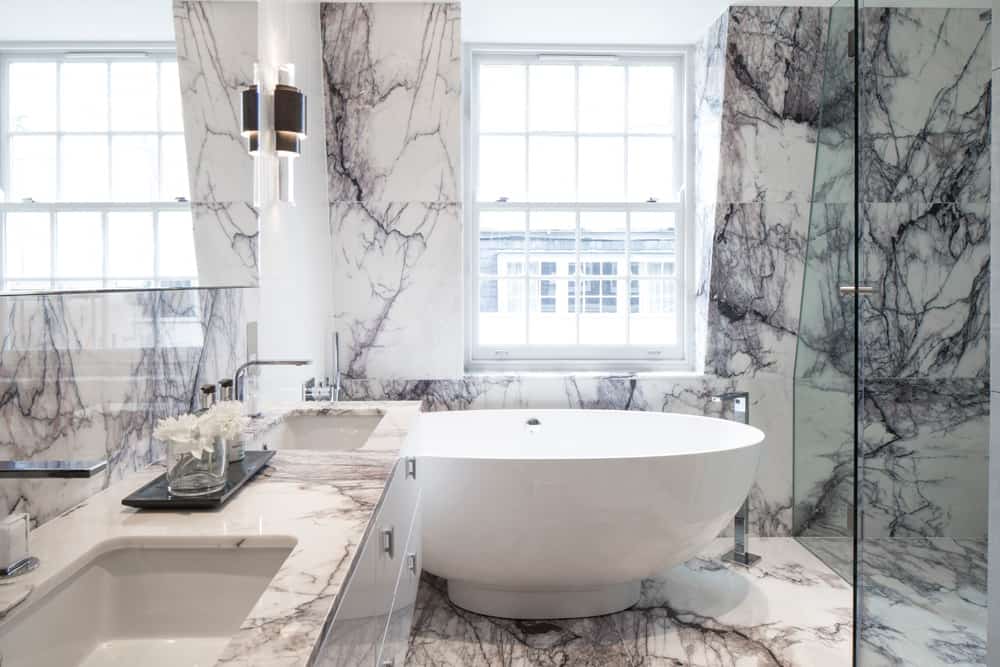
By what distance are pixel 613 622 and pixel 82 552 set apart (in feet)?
6.84

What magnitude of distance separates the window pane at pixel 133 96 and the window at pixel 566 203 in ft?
8.21

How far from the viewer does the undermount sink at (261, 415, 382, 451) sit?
93.2 inches

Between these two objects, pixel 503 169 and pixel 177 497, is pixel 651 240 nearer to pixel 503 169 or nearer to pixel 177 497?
pixel 503 169

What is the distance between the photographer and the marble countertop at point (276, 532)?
857mm

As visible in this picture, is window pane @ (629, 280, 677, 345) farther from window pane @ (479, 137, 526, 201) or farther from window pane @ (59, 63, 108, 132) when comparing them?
window pane @ (59, 63, 108, 132)

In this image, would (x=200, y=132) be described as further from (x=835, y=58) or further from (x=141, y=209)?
(x=835, y=58)

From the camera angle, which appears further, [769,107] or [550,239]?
[550,239]

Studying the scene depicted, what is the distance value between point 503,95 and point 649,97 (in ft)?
2.55

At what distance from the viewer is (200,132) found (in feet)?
6.03

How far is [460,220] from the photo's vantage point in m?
3.61

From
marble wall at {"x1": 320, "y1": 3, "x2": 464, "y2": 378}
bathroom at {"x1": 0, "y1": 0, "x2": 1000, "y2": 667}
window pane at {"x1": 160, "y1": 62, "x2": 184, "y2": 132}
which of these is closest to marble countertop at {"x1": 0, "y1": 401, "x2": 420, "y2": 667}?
bathroom at {"x1": 0, "y1": 0, "x2": 1000, "y2": 667}

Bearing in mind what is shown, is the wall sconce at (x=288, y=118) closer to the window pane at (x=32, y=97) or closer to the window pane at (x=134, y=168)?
the window pane at (x=134, y=168)

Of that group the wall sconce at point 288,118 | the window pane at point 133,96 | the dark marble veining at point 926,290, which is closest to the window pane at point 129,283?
the window pane at point 133,96

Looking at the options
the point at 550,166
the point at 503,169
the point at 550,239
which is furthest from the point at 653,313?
the point at 503,169
